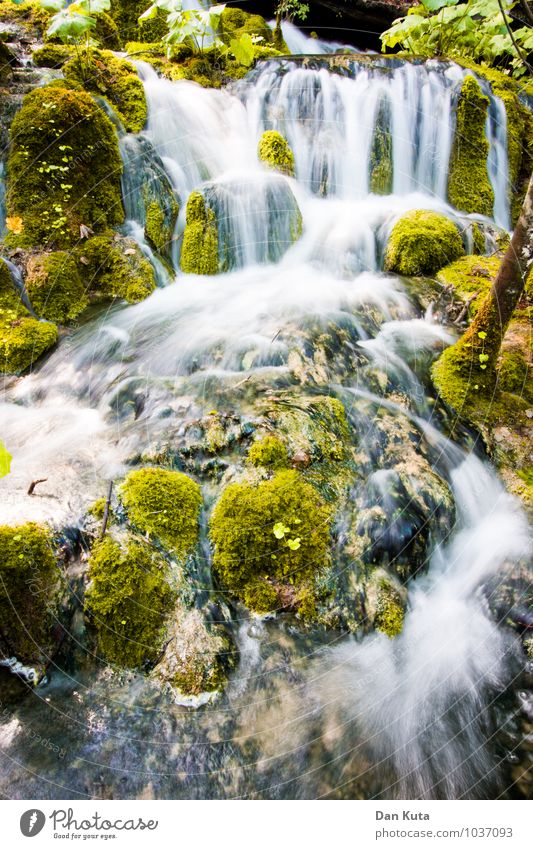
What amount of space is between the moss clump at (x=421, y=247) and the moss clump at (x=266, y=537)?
4.82 meters

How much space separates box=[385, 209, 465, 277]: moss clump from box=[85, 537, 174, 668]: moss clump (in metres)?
5.81

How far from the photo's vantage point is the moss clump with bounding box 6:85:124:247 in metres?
5.91

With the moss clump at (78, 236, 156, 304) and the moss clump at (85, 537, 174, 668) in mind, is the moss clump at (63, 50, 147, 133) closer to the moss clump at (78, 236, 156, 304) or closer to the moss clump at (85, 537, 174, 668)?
the moss clump at (78, 236, 156, 304)

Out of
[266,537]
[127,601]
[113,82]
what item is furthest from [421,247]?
[127,601]

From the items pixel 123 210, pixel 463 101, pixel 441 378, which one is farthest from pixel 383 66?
pixel 441 378

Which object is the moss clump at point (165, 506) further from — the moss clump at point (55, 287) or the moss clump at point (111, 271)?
the moss clump at point (111, 271)

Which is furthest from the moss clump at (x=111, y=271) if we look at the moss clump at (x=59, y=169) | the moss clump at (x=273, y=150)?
the moss clump at (x=273, y=150)

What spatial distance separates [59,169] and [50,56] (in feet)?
9.83

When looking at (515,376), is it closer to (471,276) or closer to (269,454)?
(471,276)

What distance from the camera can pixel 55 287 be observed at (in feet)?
18.5

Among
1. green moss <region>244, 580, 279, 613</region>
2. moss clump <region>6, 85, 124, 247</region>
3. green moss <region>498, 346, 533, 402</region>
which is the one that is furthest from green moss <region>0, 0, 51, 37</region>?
green moss <region>244, 580, 279, 613</region>

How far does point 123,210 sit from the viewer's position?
669 cm

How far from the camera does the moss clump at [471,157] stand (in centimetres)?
852

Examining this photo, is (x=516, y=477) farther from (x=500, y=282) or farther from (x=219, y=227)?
(x=219, y=227)
